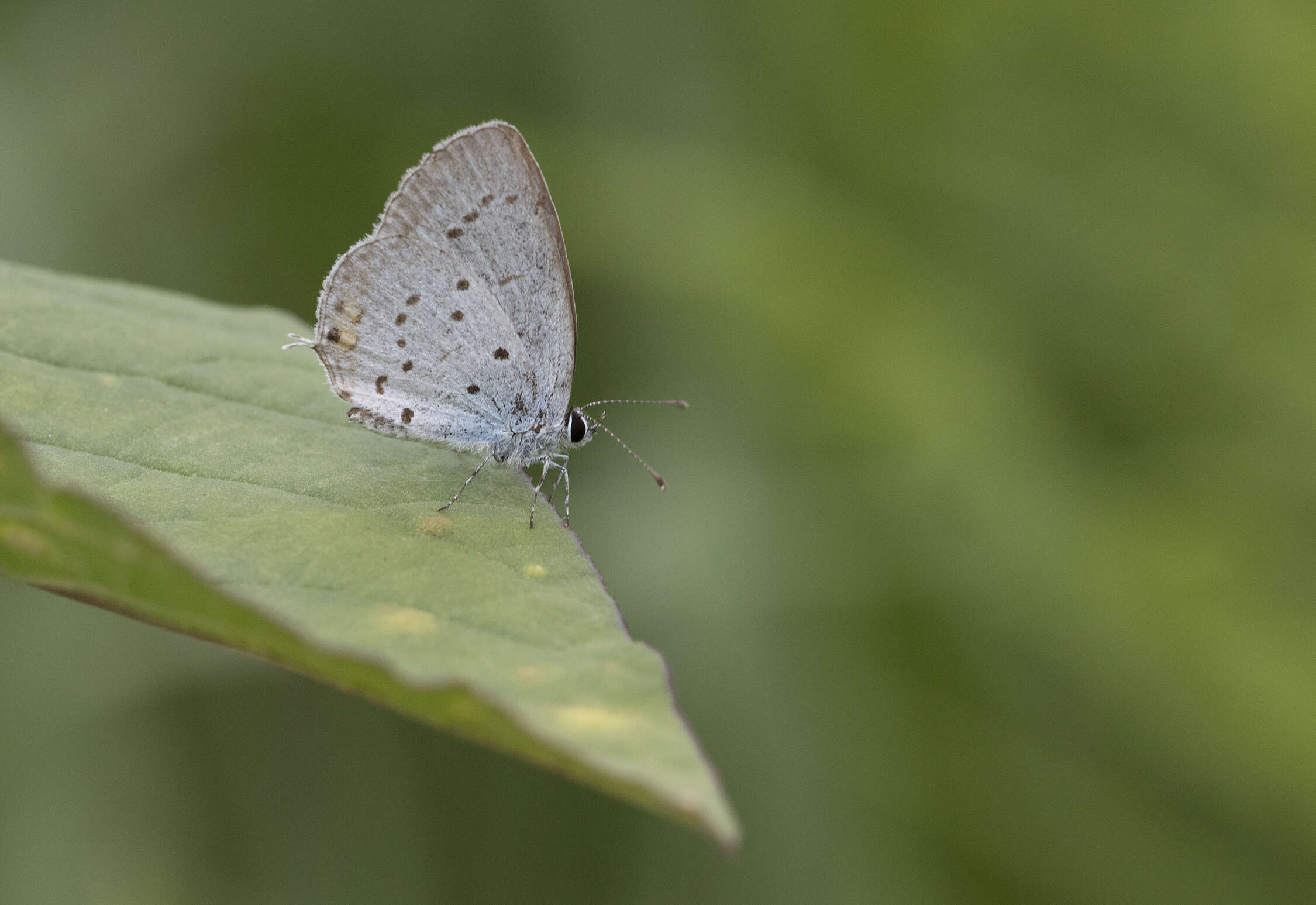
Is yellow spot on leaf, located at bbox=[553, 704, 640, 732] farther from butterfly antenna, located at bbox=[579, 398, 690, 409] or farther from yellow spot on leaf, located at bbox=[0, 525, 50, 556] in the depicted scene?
butterfly antenna, located at bbox=[579, 398, 690, 409]

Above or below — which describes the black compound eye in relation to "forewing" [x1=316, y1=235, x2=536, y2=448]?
below

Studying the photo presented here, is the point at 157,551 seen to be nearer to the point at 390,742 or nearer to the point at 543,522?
the point at 543,522

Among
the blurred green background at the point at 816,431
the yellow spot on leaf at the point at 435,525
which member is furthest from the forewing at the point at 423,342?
the blurred green background at the point at 816,431

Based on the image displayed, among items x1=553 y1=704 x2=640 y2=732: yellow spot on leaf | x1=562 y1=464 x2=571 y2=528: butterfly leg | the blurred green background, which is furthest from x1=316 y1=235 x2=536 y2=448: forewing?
x1=553 y1=704 x2=640 y2=732: yellow spot on leaf

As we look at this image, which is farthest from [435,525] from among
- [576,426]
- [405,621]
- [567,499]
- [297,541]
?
[567,499]

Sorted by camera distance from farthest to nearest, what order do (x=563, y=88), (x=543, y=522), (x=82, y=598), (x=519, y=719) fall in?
(x=563, y=88)
(x=543, y=522)
(x=82, y=598)
(x=519, y=719)


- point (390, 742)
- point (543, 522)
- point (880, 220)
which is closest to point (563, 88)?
point (880, 220)
